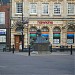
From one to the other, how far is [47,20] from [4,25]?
653cm

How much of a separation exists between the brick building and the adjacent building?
66cm

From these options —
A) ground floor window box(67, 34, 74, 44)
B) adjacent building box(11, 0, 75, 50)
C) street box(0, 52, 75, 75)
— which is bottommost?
street box(0, 52, 75, 75)

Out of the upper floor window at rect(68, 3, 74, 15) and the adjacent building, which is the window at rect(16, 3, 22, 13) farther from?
the upper floor window at rect(68, 3, 74, 15)

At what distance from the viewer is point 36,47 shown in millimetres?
37656

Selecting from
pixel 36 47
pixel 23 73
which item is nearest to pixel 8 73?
pixel 23 73

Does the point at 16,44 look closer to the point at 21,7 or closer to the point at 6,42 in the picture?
the point at 6,42

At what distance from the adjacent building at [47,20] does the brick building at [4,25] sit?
658 mm

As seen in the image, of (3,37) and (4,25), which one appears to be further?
(4,25)

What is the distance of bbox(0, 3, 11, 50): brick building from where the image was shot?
5422 centimetres

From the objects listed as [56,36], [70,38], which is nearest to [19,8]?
[56,36]

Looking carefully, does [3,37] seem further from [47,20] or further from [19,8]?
[47,20]

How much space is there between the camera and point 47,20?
54.3 meters

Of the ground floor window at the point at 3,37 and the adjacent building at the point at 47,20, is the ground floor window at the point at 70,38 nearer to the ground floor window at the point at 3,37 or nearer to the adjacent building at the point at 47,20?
the adjacent building at the point at 47,20

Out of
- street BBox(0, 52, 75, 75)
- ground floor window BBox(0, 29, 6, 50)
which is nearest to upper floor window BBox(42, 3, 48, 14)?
ground floor window BBox(0, 29, 6, 50)
